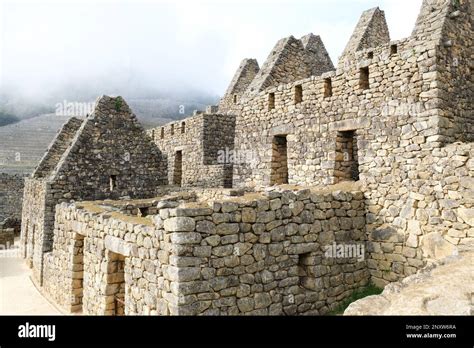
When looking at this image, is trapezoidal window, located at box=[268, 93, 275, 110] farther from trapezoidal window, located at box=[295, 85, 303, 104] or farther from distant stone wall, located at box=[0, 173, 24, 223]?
distant stone wall, located at box=[0, 173, 24, 223]

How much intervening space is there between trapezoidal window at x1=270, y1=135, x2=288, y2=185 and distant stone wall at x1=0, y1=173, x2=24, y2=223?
21408 millimetres

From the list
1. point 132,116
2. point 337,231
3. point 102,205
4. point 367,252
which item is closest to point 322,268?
point 337,231

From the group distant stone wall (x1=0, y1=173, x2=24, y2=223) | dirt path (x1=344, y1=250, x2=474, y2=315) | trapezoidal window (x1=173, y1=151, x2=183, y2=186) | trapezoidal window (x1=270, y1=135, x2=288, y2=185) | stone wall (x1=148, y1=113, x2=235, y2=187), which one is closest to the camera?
dirt path (x1=344, y1=250, x2=474, y2=315)

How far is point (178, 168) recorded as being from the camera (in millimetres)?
18844

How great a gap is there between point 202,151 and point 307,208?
10134 millimetres

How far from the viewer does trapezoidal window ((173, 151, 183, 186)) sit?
18.8 meters

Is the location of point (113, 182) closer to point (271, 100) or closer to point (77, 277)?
point (77, 277)

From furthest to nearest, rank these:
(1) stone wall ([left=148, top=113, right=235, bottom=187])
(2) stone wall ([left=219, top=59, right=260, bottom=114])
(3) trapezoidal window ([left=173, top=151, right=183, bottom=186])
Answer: (2) stone wall ([left=219, top=59, right=260, bottom=114]) → (3) trapezoidal window ([left=173, top=151, right=183, bottom=186]) → (1) stone wall ([left=148, top=113, right=235, bottom=187])

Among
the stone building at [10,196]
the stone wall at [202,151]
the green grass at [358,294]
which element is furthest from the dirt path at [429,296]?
the stone building at [10,196]

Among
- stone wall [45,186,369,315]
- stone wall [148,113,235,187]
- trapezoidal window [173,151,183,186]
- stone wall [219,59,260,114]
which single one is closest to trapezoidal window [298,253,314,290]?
stone wall [45,186,369,315]

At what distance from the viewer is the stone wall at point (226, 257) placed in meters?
5.67

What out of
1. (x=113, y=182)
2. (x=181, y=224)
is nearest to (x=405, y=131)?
(x=181, y=224)
